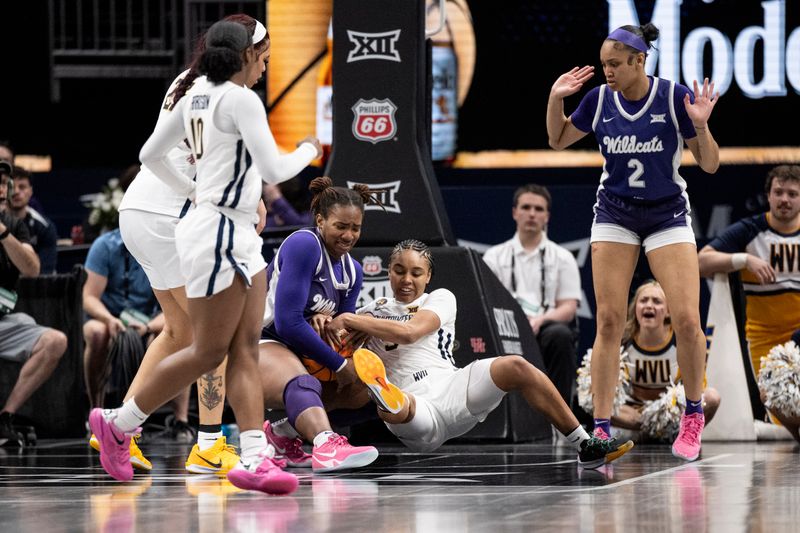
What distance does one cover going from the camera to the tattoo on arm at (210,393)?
206 inches

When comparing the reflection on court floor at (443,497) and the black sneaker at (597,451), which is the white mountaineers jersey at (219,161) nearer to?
the reflection on court floor at (443,497)

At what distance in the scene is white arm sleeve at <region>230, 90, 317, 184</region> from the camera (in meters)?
4.10

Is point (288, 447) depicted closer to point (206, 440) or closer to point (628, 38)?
point (206, 440)

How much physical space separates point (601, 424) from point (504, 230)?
3978 millimetres

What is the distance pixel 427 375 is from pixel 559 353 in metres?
2.18

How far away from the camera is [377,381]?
4.89m

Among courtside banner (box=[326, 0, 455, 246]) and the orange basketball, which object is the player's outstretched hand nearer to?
the orange basketball

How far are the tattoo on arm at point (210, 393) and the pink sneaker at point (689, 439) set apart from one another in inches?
74.9

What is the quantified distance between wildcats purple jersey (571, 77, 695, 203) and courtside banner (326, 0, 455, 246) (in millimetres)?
1538

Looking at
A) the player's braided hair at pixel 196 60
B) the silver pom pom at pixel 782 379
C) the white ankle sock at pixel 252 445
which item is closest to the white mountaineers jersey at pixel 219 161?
the player's braided hair at pixel 196 60

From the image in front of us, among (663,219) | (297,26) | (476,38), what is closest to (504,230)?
(476,38)

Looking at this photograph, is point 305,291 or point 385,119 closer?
point 305,291

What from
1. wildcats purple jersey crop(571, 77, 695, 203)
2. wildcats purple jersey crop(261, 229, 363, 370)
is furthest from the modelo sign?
wildcats purple jersey crop(261, 229, 363, 370)

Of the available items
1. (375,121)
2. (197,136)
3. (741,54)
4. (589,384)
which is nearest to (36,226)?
(375,121)
